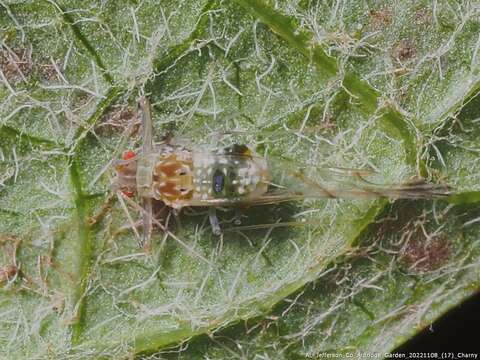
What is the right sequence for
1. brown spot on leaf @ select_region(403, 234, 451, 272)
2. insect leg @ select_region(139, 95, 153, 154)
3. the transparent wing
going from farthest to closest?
brown spot on leaf @ select_region(403, 234, 451, 272), insect leg @ select_region(139, 95, 153, 154), the transparent wing

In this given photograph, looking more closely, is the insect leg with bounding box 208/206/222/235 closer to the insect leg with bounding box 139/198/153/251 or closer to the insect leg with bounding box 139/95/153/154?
the insect leg with bounding box 139/198/153/251

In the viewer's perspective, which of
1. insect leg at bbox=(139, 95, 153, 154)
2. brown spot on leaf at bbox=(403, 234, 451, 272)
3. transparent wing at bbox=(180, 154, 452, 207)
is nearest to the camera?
transparent wing at bbox=(180, 154, 452, 207)

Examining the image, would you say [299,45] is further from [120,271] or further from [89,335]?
[89,335]

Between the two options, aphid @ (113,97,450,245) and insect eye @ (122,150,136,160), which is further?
insect eye @ (122,150,136,160)

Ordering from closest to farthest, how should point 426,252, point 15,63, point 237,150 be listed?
point 15,63, point 237,150, point 426,252

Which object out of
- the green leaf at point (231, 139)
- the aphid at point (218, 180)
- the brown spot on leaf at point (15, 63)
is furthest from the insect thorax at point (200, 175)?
the brown spot on leaf at point (15, 63)

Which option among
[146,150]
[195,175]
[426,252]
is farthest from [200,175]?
[426,252]

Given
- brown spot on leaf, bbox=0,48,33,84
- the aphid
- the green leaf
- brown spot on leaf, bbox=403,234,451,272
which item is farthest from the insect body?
brown spot on leaf, bbox=403,234,451,272

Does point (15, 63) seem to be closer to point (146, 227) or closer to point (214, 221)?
point (146, 227)
